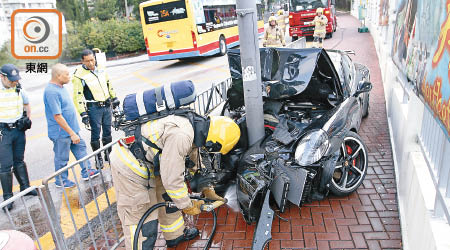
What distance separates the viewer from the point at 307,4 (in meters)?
19.3

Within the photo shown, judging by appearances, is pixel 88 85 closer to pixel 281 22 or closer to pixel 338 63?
pixel 338 63

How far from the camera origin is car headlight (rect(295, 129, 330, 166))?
3379mm

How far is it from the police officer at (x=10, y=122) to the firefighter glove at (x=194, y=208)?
2.74 meters

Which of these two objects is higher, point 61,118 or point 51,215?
point 61,118

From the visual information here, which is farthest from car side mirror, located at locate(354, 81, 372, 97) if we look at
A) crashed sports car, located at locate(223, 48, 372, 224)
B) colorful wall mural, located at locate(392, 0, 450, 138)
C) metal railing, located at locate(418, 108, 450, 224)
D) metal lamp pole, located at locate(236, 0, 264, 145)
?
metal railing, located at locate(418, 108, 450, 224)

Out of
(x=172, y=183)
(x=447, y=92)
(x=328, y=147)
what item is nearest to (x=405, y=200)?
(x=328, y=147)

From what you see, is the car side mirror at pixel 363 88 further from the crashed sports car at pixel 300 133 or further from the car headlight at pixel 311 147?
the car headlight at pixel 311 147

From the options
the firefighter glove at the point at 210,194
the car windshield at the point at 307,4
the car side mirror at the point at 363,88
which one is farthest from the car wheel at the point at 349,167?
the car windshield at the point at 307,4

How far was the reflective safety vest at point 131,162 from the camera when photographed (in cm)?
287

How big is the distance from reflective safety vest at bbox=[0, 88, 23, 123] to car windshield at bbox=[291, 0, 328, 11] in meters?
17.6

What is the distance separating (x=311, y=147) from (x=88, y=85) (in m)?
3.46

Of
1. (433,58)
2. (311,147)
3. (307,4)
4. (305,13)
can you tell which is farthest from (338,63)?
(307,4)

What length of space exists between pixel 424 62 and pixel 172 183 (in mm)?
2143

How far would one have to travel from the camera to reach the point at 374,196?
154 inches
